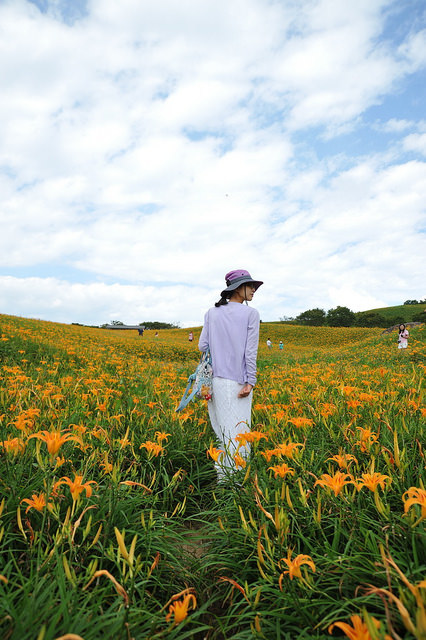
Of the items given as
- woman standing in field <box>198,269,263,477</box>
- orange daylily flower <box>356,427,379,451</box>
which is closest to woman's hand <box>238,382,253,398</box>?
woman standing in field <box>198,269,263,477</box>

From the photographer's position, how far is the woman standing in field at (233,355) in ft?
8.61

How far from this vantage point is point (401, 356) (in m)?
8.57

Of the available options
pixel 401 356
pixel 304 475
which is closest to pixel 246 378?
pixel 304 475

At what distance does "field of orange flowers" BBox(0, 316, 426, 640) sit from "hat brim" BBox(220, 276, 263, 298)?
1103 mm

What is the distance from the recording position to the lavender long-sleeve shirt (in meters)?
2.65

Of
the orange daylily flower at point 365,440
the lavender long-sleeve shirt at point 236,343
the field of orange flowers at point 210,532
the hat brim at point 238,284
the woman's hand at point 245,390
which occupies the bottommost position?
the field of orange flowers at point 210,532

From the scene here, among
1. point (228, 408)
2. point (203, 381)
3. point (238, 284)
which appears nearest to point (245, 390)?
point (228, 408)

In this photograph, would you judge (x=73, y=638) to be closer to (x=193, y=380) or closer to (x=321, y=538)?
(x=321, y=538)

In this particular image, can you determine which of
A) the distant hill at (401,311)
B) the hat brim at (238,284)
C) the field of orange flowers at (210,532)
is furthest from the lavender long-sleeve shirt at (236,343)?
the distant hill at (401,311)

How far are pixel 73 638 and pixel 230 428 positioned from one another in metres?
1.97

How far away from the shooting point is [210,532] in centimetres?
170

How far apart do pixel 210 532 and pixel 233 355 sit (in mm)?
1299

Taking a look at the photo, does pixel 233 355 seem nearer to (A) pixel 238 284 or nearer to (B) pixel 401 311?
(A) pixel 238 284

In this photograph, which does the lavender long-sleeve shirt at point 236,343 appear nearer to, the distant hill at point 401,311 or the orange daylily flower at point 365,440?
the orange daylily flower at point 365,440
